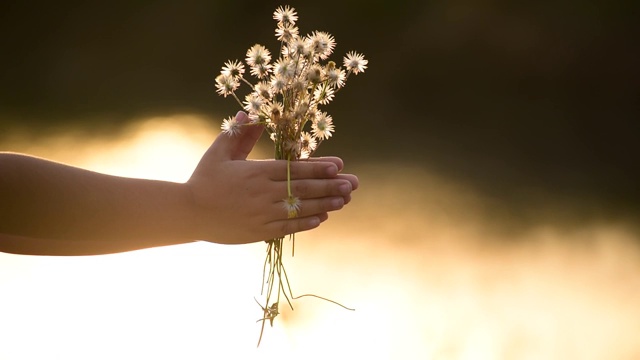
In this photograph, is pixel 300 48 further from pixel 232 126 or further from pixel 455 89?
pixel 455 89

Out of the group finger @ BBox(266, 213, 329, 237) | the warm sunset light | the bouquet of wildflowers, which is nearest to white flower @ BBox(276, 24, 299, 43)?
the bouquet of wildflowers

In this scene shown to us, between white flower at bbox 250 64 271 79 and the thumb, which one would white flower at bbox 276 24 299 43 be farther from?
the thumb

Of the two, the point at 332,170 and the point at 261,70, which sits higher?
the point at 261,70

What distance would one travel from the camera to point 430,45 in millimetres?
4359

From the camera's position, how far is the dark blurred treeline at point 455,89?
410 centimetres

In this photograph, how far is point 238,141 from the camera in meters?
1.41

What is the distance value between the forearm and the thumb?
99mm

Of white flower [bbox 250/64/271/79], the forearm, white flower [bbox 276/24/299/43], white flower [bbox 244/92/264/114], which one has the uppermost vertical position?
white flower [bbox 276/24/299/43]

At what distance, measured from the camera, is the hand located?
1.36 m

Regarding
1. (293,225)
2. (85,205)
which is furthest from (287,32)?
(85,205)

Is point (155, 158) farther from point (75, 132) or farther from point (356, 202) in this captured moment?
point (356, 202)

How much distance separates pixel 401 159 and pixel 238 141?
2.79 m

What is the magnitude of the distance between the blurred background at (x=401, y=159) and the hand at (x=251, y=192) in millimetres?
2103

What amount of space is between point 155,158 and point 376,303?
162 centimetres
